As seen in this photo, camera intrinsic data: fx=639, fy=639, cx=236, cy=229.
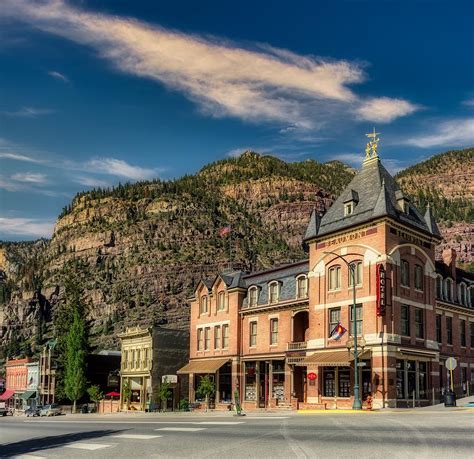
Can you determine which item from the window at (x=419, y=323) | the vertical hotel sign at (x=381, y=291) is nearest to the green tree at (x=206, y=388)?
the window at (x=419, y=323)

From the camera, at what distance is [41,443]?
Result: 2131 cm

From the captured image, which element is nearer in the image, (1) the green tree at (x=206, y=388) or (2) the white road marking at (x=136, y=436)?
(2) the white road marking at (x=136, y=436)

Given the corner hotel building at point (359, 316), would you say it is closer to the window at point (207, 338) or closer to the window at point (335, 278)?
the window at point (335, 278)

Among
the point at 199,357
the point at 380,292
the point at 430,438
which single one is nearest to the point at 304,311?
the point at 380,292

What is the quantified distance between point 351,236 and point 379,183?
4549mm

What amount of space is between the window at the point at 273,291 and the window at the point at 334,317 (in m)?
8.29

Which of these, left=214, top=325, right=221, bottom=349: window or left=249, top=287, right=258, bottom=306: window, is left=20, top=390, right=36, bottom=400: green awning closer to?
left=214, top=325, right=221, bottom=349: window

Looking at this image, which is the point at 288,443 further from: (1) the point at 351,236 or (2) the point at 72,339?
(2) the point at 72,339

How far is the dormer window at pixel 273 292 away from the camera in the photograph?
54.3m

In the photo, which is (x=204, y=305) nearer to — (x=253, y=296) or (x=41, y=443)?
(x=253, y=296)

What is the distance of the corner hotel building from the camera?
42906mm

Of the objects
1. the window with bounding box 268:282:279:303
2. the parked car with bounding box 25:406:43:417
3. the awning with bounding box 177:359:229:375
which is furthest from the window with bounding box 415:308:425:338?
the parked car with bounding box 25:406:43:417

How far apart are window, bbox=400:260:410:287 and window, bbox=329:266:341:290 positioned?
15.1 feet

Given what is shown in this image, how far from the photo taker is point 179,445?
679 inches
